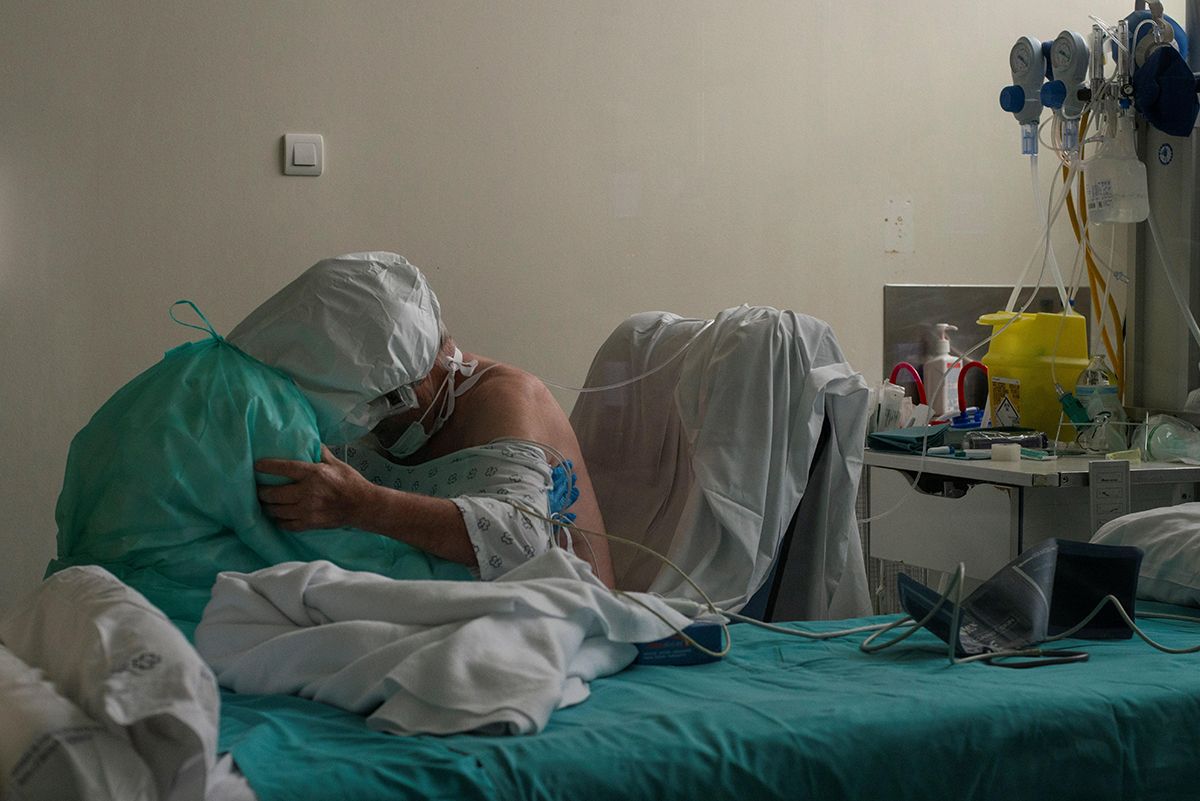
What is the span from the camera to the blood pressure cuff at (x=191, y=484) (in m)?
1.29

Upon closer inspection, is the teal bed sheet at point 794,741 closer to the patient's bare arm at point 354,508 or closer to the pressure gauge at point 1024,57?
the patient's bare arm at point 354,508

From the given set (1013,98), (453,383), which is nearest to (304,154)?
(453,383)

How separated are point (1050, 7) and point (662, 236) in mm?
1190

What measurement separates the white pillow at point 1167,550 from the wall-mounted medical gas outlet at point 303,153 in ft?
5.12

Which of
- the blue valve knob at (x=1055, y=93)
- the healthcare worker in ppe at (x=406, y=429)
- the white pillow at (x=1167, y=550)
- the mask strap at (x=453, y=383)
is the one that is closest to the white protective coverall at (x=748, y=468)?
the healthcare worker in ppe at (x=406, y=429)

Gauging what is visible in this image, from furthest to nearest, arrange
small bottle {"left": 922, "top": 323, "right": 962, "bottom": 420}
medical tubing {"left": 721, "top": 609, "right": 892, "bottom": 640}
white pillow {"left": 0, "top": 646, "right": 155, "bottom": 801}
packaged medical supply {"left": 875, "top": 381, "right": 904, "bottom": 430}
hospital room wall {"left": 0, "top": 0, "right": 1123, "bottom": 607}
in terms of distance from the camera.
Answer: small bottle {"left": 922, "top": 323, "right": 962, "bottom": 420} < packaged medical supply {"left": 875, "top": 381, "right": 904, "bottom": 430} < hospital room wall {"left": 0, "top": 0, "right": 1123, "bottom": 607} < medical tubing {"left": 721, "top": 609, "right": 892, "bottom": 640} < white pillow {"left": 0, "top": 646, "right": 155, "bottom": 801}

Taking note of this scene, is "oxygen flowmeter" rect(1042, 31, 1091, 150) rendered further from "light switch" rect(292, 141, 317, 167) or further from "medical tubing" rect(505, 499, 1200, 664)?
"light switch" rect(292, 141, 317, 167)

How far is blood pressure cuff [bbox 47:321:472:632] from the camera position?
1294 millimetres

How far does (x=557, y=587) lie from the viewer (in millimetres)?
1116

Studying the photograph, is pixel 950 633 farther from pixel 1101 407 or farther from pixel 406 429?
pixel 1101 407

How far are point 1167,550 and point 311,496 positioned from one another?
1.07m

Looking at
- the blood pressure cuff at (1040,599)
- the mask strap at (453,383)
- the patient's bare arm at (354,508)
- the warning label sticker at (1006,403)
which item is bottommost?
the blood pressure cuff at (1040,599)

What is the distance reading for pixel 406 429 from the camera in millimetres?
1707

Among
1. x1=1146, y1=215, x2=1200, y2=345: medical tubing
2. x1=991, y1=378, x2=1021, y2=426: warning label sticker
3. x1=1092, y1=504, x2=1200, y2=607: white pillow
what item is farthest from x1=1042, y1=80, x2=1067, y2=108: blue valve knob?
x1=1092, y1=504, x2=1200, y2=607: white pillow
